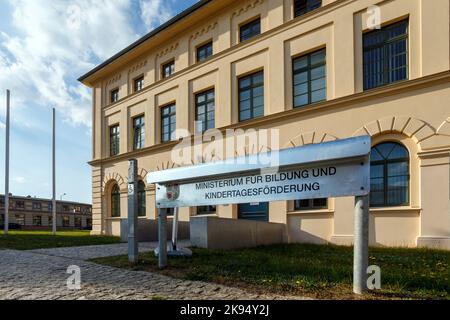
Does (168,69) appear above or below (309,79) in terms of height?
above

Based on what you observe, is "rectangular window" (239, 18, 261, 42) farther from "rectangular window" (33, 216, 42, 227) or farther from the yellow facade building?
"rectangular window" (33, 216, 42, 227)

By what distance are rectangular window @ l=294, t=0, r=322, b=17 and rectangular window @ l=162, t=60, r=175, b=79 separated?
8513 millimetres

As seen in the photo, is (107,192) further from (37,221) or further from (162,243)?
(37,221)

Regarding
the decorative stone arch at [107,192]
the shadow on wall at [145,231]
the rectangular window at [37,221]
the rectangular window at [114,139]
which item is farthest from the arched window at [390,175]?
the rectangular window at [37,221]

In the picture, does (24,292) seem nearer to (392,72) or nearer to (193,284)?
(193,284)

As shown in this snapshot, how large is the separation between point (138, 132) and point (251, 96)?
9347mm

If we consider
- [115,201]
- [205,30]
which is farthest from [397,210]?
[115,201]

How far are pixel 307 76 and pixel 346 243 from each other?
6834 mm

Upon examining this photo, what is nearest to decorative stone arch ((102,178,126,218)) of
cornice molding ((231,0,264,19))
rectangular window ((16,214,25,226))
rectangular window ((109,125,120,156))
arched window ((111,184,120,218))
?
arched window ((111,184,120,218))

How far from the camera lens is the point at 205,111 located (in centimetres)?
1947

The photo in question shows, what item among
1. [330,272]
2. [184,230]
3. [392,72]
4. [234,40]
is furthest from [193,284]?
[234,40]

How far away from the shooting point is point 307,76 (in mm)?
15320

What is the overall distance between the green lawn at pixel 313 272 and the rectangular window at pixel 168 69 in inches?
560

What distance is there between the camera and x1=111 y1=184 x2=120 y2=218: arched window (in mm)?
24516
